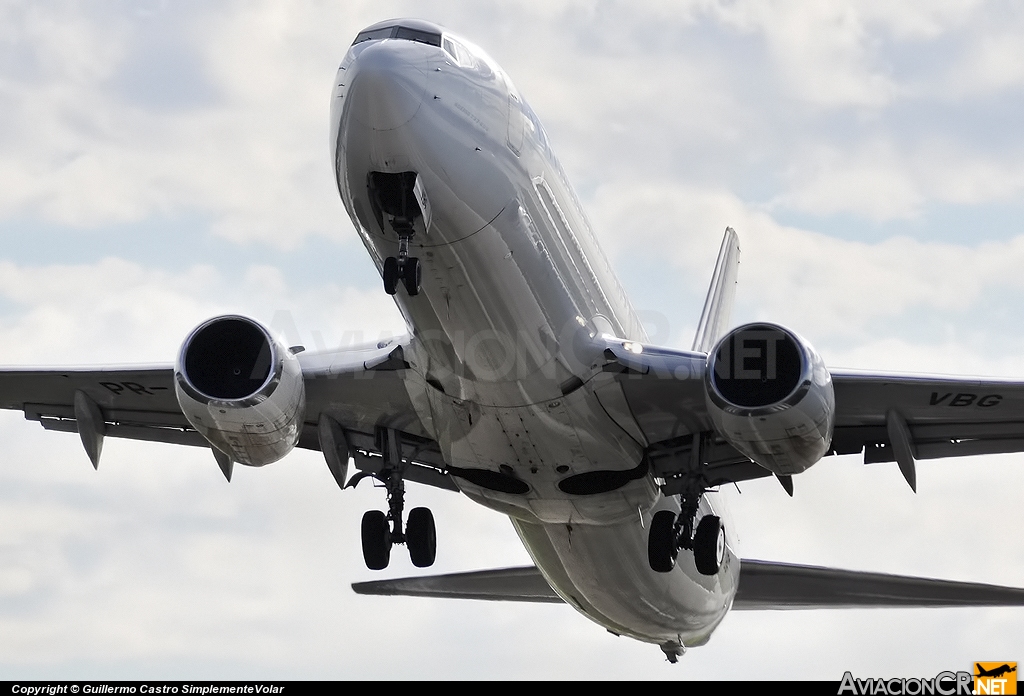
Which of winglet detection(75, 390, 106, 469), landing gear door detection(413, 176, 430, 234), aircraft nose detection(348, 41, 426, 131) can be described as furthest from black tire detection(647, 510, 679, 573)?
winglet detection(75, 390, 106, 469)

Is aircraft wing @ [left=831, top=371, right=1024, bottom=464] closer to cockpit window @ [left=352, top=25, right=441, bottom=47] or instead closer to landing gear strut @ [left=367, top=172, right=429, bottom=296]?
landing gear strut @ [left=367, top=172, right=429, bottom=296]

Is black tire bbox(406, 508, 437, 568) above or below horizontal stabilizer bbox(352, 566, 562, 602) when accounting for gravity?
below

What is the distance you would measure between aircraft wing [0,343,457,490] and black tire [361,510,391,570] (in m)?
0.81

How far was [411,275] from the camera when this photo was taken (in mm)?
15125

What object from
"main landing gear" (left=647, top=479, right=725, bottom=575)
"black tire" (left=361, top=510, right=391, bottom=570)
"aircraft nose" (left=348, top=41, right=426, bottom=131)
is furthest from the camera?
"black tire" (left=361, top=510, right=391, bottom=570)

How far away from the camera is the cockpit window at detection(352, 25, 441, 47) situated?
14883 mm

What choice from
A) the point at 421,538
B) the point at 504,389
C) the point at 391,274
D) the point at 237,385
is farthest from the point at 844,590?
the point at 391,274

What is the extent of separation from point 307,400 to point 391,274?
506 cm

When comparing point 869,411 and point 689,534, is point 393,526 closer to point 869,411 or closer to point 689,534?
point 689,534

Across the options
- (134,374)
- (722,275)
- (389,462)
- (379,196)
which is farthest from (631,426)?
(722,275)

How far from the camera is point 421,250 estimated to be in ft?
51.1

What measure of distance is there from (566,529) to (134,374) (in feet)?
21.7

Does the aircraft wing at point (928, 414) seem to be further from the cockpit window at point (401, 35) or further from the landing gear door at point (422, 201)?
the cockpit window at point (401, 35)

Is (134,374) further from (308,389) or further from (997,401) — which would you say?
(997,401)
